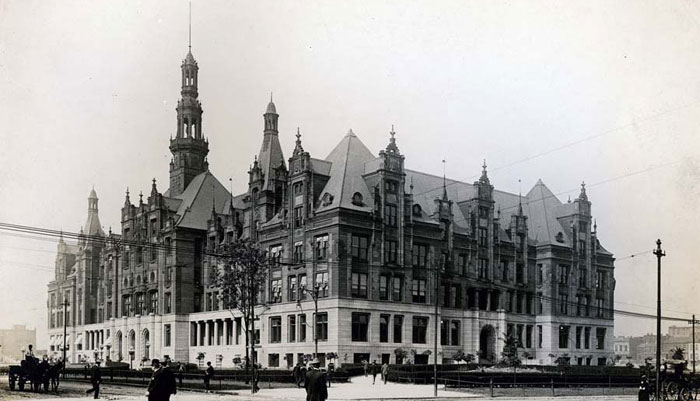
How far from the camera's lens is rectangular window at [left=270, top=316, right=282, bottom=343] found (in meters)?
72.7

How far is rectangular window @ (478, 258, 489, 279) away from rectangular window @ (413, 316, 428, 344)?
410 inches

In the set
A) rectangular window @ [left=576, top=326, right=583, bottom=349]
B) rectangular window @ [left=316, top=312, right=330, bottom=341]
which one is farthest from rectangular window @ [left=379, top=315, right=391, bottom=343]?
rectangular window @ [left=576, top=326, right=583, bottom=349]

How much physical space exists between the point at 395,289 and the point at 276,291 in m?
12.2

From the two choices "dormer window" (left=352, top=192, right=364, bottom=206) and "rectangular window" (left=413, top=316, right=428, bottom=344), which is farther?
"rectangular window" (left=413, top=316, right=428, bottom=344)

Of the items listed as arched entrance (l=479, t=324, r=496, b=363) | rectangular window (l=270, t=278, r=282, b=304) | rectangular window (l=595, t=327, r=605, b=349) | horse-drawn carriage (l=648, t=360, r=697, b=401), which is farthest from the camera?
rectangular window (l=595, t=327, r=605, b=349)

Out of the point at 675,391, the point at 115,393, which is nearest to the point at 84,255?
the point at 115,393

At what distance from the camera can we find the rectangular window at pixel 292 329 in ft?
231

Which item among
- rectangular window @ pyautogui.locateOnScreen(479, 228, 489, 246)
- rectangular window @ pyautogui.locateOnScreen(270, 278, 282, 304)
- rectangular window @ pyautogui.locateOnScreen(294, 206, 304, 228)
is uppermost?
rectangular window @ pyautogui.locateOnScreen(294, 206, 304, 228)

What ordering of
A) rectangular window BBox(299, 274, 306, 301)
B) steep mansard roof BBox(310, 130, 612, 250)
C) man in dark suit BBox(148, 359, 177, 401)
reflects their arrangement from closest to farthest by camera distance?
man in dark suit BBox(148, 359, 177, 401)
steep mansard roof BBox(310, 130, 612, 250)
rectangular window BBox(299, 274, 306, 301)

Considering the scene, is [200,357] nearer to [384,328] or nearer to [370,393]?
[384,328]

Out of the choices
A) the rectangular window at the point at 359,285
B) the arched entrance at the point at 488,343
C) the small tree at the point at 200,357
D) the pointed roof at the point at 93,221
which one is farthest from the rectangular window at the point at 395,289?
the pointed roof at the point at 93,221

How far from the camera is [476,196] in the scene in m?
79.2

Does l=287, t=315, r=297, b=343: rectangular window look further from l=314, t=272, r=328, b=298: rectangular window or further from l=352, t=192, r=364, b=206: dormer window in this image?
l=352, t=192, r=364, b=206: dormer window

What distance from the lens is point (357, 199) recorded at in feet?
224
